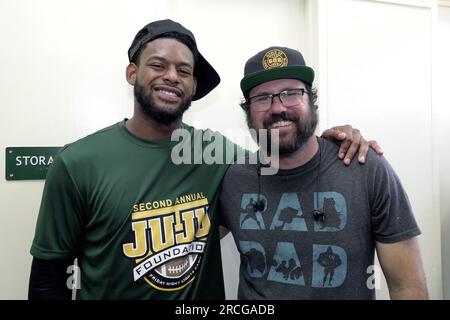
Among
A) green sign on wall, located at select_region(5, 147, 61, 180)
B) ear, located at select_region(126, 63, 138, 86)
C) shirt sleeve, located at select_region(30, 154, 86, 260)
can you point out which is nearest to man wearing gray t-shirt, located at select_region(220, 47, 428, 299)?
ear, located at select_region(126, 63, 138, 86)

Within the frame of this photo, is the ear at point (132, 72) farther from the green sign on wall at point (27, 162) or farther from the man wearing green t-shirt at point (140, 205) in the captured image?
the green sign on wall at point (27, 162)

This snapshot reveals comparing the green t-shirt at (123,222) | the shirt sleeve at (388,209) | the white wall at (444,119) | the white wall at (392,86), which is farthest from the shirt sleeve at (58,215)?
the white wall at (444,119)

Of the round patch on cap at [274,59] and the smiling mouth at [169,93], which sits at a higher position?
the round patch on cap at [274,59]

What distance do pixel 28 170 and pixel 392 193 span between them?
1386mm

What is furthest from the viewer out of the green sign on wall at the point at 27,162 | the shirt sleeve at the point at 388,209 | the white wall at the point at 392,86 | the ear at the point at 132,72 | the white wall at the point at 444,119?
the white wall at the point at 444,119

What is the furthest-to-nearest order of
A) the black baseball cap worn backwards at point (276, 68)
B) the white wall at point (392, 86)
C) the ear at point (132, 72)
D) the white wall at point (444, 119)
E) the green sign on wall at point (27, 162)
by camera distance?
1. the white wall at point (444, 119)
2. the white wall at point (392, 86)
3. the green sign on wall at point (27, 162)
4. the ear at point (132, 72)
5. the black baseball cap worn backwards at point (276, 68)

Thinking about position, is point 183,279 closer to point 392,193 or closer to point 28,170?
point 392,193

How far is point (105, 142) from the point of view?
40.3 inches

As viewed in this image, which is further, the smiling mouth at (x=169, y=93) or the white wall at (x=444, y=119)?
the white wall at (x=444, y=119)

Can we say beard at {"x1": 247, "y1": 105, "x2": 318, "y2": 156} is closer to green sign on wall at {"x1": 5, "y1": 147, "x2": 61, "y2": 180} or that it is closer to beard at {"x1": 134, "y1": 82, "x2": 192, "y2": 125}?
beard at {"x1": 134, "y1": 82, "x2": 192, "y2": 125}

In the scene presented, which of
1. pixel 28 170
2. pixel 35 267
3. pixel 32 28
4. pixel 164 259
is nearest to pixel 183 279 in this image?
pixel 164 259

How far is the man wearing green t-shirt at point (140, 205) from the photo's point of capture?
0.96m

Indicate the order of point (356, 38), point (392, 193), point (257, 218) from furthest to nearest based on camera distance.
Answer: point (356, 38), point (257, 218), point (392, 193)

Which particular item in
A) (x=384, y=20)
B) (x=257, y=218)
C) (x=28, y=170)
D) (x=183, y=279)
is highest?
(x=384, y=20)
